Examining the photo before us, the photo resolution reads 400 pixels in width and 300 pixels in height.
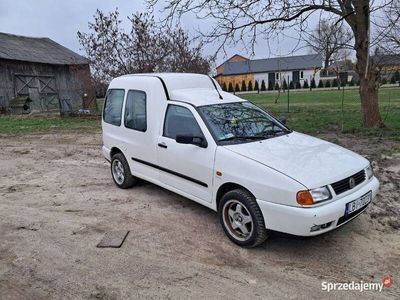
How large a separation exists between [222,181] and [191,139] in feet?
2.15

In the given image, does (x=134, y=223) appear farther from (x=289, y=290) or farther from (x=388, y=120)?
(x=388, y=120)

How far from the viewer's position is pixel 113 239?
427cm

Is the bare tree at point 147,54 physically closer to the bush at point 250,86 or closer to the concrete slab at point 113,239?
the concrete slab at point 113,239

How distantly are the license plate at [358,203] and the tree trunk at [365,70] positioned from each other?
7437 millimetres

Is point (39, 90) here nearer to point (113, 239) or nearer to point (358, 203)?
point (113, 239)

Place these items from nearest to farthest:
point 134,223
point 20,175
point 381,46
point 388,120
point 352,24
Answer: point 134,223 < point 20,175 < point 352,24 < point 381,46 < point 388,120

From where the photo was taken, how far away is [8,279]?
11.3ft

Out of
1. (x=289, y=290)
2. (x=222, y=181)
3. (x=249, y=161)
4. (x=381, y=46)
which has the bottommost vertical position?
(x=289, y=290)

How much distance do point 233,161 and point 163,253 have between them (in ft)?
4.16

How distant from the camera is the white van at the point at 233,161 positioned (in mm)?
3527

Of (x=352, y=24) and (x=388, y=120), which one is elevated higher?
(x=352, y=24)

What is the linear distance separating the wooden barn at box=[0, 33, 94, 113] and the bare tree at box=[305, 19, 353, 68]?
13.8 m

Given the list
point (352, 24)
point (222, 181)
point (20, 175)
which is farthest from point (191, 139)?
point (352, 24)

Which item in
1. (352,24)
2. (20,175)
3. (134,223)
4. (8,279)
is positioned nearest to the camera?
(8,279)
